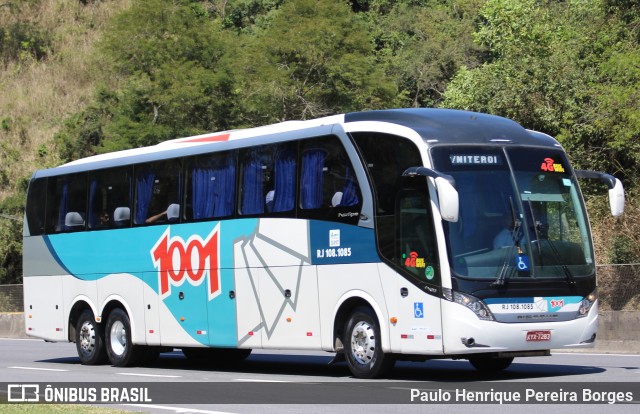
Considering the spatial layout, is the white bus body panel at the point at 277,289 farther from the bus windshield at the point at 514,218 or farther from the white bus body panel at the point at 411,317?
the bus windshield at the point at 514,218

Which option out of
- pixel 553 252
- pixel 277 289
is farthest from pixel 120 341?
pixel 553 252

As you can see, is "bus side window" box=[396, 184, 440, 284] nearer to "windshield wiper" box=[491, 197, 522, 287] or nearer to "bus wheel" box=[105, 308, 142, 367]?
"windshield wiper" box=[491, 197, 522, 287]

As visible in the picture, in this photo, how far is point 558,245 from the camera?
1543 centimetres

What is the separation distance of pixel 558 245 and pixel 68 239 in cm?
1091

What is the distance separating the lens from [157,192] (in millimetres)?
20516

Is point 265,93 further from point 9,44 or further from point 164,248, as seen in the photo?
point 9,44

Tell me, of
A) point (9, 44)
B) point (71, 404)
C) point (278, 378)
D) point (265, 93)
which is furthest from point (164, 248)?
point (9, 44)

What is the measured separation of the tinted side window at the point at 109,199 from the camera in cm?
2130

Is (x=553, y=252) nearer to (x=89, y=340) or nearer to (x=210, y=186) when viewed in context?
(x=210, y=186)

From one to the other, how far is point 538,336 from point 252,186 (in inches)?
217

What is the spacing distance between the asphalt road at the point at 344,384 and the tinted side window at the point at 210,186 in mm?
2720

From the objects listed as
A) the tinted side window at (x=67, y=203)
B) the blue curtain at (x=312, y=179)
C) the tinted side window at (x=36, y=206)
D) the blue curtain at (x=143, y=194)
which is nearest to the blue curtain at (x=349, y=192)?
the blue curtain at (x=312, y=179)

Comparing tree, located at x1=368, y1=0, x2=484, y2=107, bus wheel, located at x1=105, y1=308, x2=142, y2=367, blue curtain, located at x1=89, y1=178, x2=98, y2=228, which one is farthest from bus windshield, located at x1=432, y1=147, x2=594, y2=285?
tree, located at x1=368, y1=0, x2=484, y2=107

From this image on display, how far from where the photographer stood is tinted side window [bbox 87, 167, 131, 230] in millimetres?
21297
